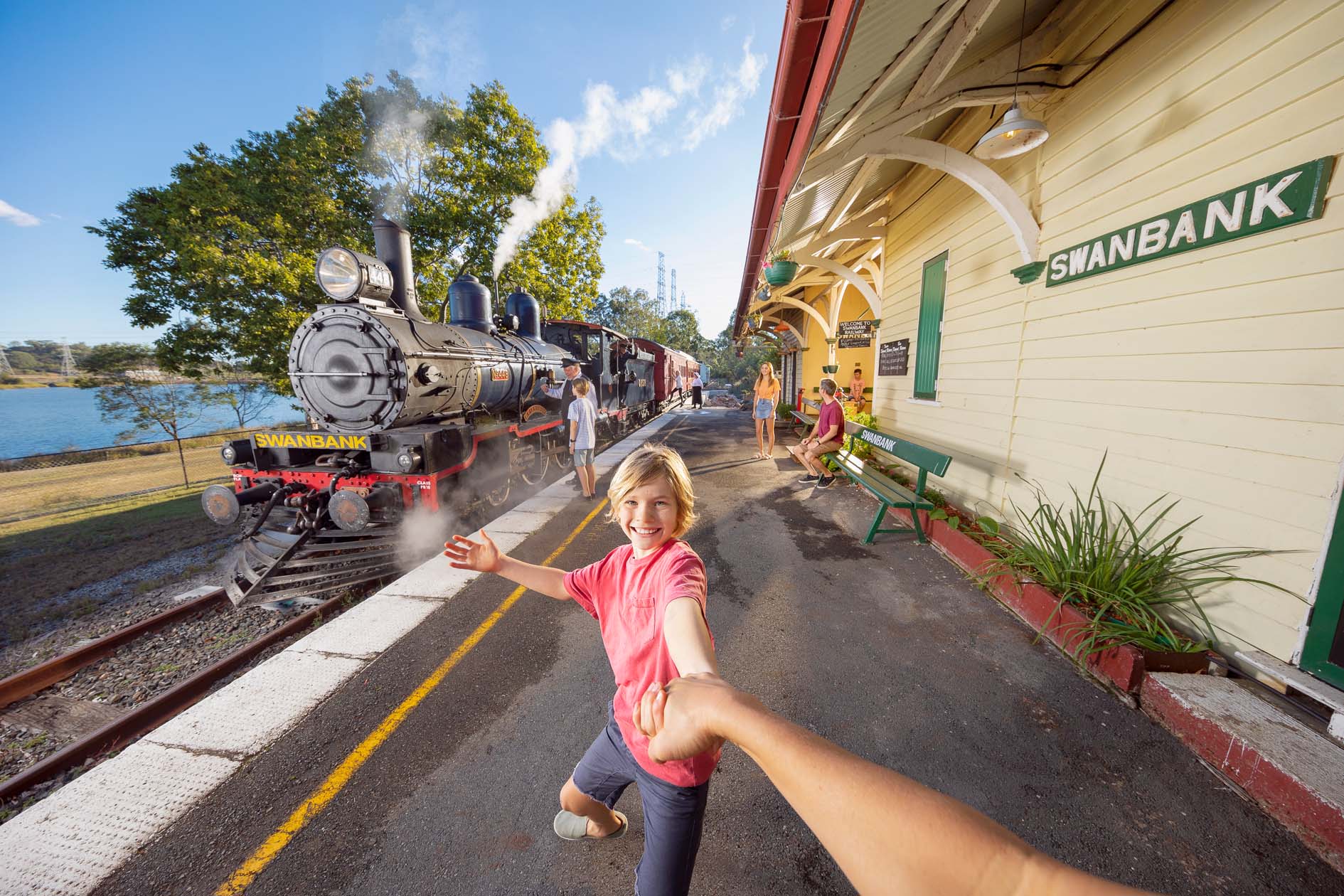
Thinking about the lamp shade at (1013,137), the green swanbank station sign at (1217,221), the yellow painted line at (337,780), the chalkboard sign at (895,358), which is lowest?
the yellow painted line at (337,780)

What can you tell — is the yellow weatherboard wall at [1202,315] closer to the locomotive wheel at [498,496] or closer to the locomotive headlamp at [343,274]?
the locomotive wheel at [498,496]

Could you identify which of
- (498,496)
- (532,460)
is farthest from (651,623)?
(532,460)

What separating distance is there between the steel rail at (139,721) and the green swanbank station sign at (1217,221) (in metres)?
6.73

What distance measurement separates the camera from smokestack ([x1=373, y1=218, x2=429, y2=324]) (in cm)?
534

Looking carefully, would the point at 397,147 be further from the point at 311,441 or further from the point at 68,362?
the point at 68,362

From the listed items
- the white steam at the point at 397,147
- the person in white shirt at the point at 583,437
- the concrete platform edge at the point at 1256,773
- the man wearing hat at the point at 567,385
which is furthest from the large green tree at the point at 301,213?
the concrete platform edge at the point at 1256,773

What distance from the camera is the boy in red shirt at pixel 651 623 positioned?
50.7 inches

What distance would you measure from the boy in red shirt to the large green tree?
11059 mm

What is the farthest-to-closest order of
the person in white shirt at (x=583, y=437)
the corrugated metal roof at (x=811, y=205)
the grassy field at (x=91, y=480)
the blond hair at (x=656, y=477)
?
the grassy field at (x=91, y=480) < the person in white shirt at (x=583, y=437) < the corrugated metal roof at (x=811, y=205) < the blond hair at (x=656, y=477)

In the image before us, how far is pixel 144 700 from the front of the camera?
311 cm

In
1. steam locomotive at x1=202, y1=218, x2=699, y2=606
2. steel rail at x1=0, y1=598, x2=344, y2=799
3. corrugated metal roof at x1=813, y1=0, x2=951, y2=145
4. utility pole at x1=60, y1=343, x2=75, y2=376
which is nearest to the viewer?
steel rail at x1=0, y1=598, x2=344, y2=799

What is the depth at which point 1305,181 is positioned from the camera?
7.27 feet

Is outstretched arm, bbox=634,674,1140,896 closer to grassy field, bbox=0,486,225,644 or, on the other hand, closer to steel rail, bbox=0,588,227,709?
steel rail, bbox=0,588,227,709

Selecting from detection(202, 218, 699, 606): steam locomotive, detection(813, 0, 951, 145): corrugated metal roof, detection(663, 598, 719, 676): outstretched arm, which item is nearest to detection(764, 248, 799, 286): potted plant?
detection(813, 0, 951, 145): corrugated metal roof
